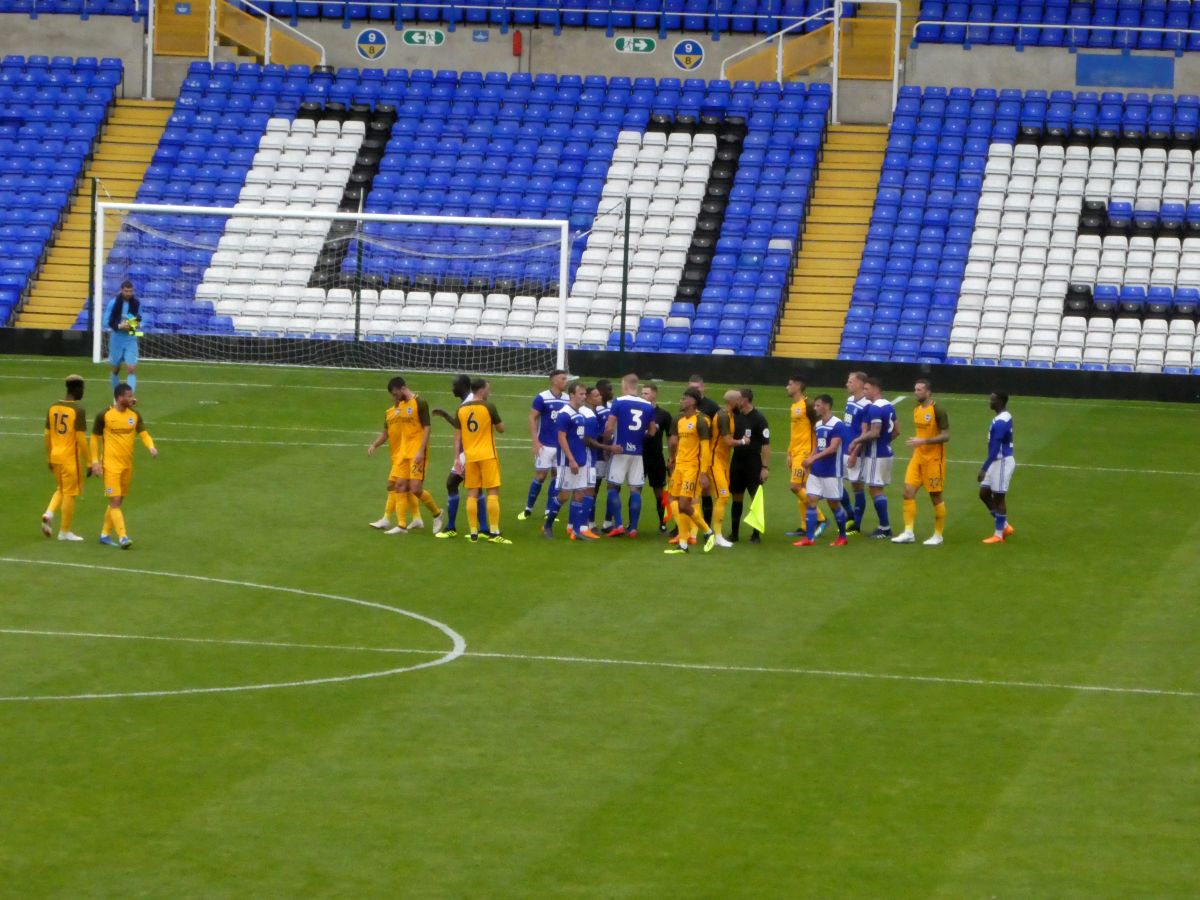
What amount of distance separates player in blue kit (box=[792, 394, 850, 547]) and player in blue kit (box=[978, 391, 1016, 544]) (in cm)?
156

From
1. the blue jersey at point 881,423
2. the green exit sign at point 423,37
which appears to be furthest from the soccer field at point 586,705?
the green exit sign at point 423,37

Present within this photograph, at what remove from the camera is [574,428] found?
20.6 metres

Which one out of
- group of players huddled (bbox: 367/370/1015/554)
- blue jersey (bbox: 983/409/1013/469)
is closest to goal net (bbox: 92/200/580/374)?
group of players huddled (bbox: 367/370/1015/554)

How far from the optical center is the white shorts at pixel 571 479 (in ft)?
68.1

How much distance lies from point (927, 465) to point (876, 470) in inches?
21.4

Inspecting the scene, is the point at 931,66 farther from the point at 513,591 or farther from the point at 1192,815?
the point at 1192,815

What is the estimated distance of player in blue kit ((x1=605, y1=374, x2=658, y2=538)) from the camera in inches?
826

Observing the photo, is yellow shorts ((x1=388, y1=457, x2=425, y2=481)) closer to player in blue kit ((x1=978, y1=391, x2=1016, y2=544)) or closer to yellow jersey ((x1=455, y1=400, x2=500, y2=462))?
yellow jersey ((x1=455, y1=400, x2=500, y2=462))

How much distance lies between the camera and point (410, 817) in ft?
38.3

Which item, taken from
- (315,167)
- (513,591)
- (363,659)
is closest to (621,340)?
(315,167)

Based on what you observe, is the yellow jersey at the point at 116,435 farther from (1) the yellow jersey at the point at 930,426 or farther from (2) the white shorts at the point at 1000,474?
(2) the white shorts at the point at 1000,474

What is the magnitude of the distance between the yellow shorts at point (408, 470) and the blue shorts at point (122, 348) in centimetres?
1071

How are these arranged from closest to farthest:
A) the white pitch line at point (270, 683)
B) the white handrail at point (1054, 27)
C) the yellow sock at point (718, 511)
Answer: the white pitch line at point (270, 683)
the yellow sock at point (718, 511)
the white handrail at point (1054, 27)

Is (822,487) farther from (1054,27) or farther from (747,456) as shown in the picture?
(1054,27)
